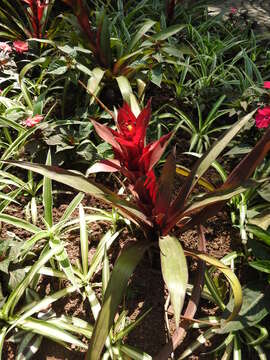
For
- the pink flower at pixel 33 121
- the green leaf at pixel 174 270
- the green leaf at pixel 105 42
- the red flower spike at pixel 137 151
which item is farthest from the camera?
the green leaf at pixel 105 42

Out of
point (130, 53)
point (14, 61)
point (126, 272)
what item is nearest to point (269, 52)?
point (130, 53)

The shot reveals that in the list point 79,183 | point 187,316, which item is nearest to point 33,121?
point 79,183

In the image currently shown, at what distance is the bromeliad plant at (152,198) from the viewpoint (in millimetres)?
1283

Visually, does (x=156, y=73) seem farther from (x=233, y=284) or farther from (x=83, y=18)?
(x=233, y=284)

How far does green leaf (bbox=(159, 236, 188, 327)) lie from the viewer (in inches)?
47.8

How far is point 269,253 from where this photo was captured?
5.45ft

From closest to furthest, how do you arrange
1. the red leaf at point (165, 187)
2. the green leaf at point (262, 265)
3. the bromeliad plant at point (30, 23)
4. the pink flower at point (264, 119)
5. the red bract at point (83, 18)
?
1. the red leaf at point (165, 187)
2. the green leaf at point (262, 265)
3. the pink flower at point (264, 119)
4. the red bract at point (83, 18)
5. the bromeliad plant at point (30, 23)

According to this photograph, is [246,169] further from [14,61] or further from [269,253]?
[14,61]

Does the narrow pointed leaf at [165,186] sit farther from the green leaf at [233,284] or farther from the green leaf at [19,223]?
the green leaf at [19,223]

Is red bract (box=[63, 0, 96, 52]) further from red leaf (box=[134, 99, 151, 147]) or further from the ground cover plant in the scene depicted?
red leaf (box=[134, 99, 151, 147])

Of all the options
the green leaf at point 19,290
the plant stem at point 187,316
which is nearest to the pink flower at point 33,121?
the green leaf at point 19,290

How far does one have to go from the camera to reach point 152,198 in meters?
1.55

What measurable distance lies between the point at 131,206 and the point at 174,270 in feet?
0.97

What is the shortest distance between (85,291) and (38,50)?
6.51ft
